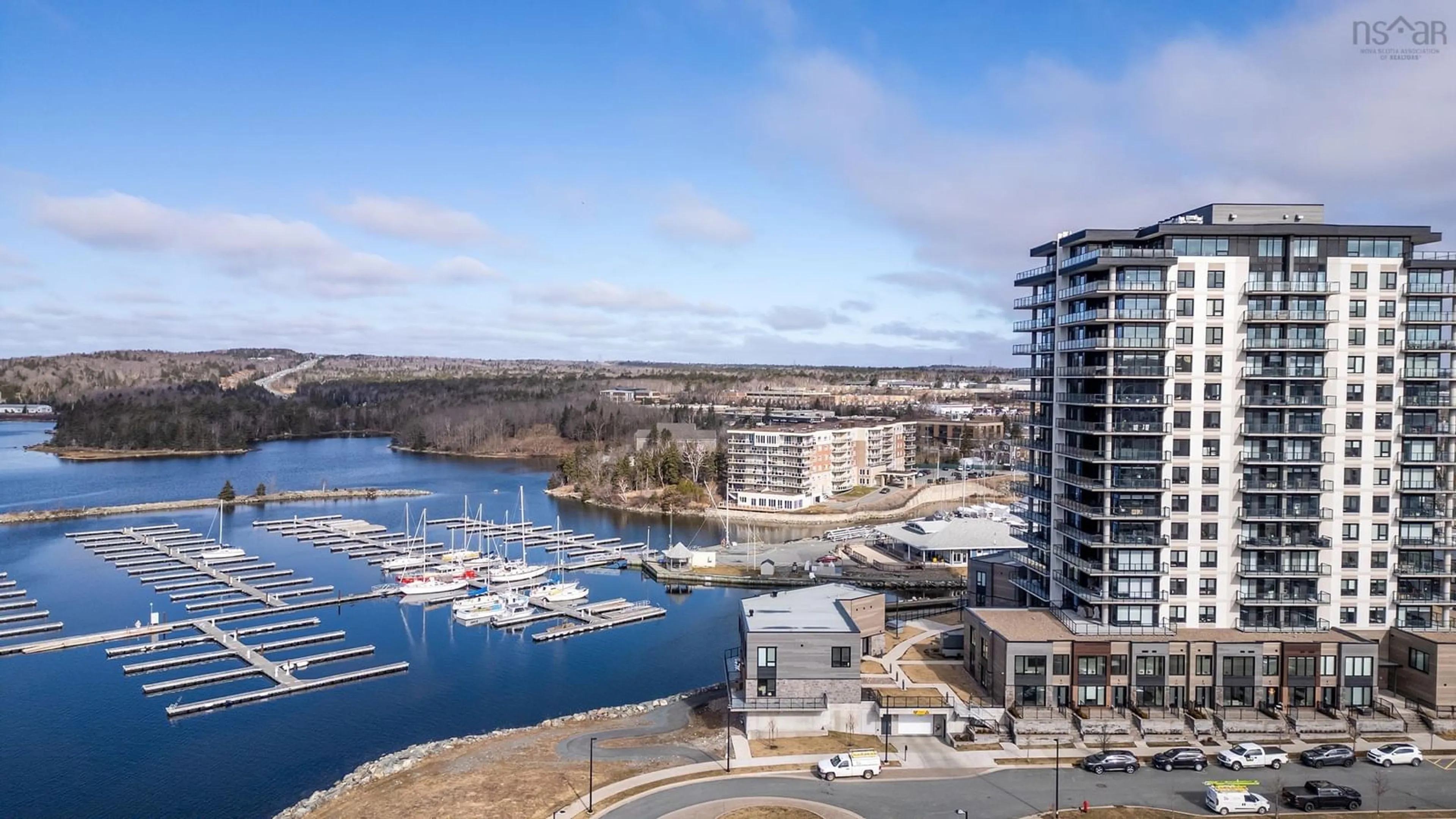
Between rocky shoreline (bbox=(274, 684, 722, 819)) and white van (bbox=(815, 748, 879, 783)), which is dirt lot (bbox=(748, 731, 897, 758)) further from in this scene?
rocky shoreline (bbox=(274, 684, 722, 819))

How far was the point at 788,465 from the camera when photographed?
3484 inches

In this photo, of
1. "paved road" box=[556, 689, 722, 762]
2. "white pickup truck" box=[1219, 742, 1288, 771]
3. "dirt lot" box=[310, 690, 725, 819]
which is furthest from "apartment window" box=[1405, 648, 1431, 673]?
"paved road" box=[556, 689, 722, 762]

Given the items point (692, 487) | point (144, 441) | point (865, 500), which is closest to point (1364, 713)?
point (865, 500)

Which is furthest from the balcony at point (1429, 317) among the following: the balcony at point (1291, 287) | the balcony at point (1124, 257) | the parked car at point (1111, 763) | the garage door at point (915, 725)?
the garage door at point (915, 725)

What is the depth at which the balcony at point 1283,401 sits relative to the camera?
32.1 meters

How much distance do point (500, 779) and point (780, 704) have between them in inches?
346

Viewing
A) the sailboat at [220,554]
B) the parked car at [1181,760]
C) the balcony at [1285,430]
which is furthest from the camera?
the sailboat at [220,554]

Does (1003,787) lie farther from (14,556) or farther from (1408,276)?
(14,556)

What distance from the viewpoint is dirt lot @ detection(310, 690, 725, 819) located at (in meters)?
25.7

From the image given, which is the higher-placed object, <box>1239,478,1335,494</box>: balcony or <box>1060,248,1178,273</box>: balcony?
<box>1060,248,1178,273</box>: balcony

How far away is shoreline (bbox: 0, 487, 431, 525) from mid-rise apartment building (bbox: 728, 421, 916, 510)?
34.3 m

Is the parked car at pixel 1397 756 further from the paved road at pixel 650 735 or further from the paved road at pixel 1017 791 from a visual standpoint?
the paved road at pixel 650 735

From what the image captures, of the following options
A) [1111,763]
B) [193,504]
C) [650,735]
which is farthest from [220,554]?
[1111,763]

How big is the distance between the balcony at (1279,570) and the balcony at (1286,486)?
2482 mm
